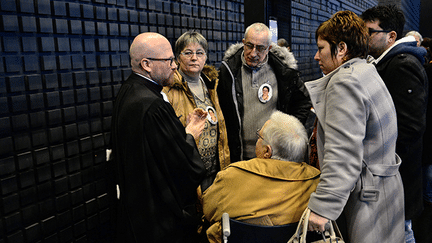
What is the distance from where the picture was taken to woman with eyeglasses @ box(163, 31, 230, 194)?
8.07 feet

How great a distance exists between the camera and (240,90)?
2920 mm

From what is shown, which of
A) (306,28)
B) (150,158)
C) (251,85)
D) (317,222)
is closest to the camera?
(317,222)

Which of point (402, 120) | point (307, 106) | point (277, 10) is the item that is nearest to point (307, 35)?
point (277, 10)

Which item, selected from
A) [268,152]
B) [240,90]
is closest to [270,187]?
[268,152]

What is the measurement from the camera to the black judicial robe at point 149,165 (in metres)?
1.75

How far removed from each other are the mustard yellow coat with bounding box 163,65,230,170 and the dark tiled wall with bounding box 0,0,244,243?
41 centimetres

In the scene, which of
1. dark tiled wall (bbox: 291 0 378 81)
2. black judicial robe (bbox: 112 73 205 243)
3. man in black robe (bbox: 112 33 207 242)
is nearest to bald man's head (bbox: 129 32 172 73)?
man in black robe (bbox: 112 33 207 242)

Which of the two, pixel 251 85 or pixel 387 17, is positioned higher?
pixel 387 17

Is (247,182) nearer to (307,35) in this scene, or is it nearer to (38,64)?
(38,64)

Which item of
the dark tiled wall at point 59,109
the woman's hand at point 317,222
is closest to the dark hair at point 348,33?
the woman's hand at point 317,222

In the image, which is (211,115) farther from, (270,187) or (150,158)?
(270,187)

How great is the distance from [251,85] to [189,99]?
2.34 feet

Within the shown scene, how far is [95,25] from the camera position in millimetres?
2197

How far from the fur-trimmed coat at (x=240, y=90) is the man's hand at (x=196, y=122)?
2.63 feet
